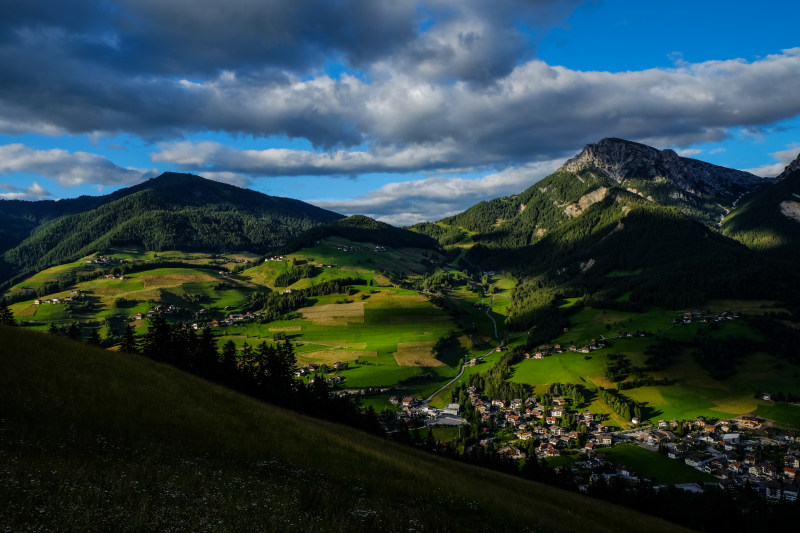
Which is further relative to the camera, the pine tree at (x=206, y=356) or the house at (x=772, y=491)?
the house at (x=772, y=491)

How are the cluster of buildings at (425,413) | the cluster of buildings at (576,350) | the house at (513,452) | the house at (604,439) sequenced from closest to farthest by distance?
the house at (513,452)
the house at (604,439)
the cluster of buildings at (425,413)
the cluster of buildings at (576,350)

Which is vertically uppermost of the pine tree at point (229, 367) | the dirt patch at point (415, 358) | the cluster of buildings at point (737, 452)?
the pine tree at point (229, 367)

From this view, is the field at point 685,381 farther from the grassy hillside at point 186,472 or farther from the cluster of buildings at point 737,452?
the grassy hillside at point 186,472

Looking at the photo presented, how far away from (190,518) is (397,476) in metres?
14.7

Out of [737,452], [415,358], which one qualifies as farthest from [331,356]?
[737,452]

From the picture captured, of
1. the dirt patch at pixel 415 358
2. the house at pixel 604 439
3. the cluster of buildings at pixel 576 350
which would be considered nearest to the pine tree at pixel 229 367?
the house at pixel 604 439

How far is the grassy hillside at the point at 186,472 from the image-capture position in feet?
43.1

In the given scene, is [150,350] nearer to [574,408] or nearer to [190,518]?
[190,518]

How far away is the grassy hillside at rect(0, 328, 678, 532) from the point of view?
13.1m

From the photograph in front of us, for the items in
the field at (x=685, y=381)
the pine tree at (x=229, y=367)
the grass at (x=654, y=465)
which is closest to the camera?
the pine tree at (x=229, y=367)

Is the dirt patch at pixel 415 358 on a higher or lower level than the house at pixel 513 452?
higher

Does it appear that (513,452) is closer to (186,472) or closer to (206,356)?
(206,356)

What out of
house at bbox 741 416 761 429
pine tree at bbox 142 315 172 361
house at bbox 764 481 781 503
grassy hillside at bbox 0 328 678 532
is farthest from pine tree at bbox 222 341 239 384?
house at bbox 741 416 761 429

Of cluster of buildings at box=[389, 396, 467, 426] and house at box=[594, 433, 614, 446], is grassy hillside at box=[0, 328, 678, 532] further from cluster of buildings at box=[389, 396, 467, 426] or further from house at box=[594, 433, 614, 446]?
house at box=[594, 433, 614, 446]
